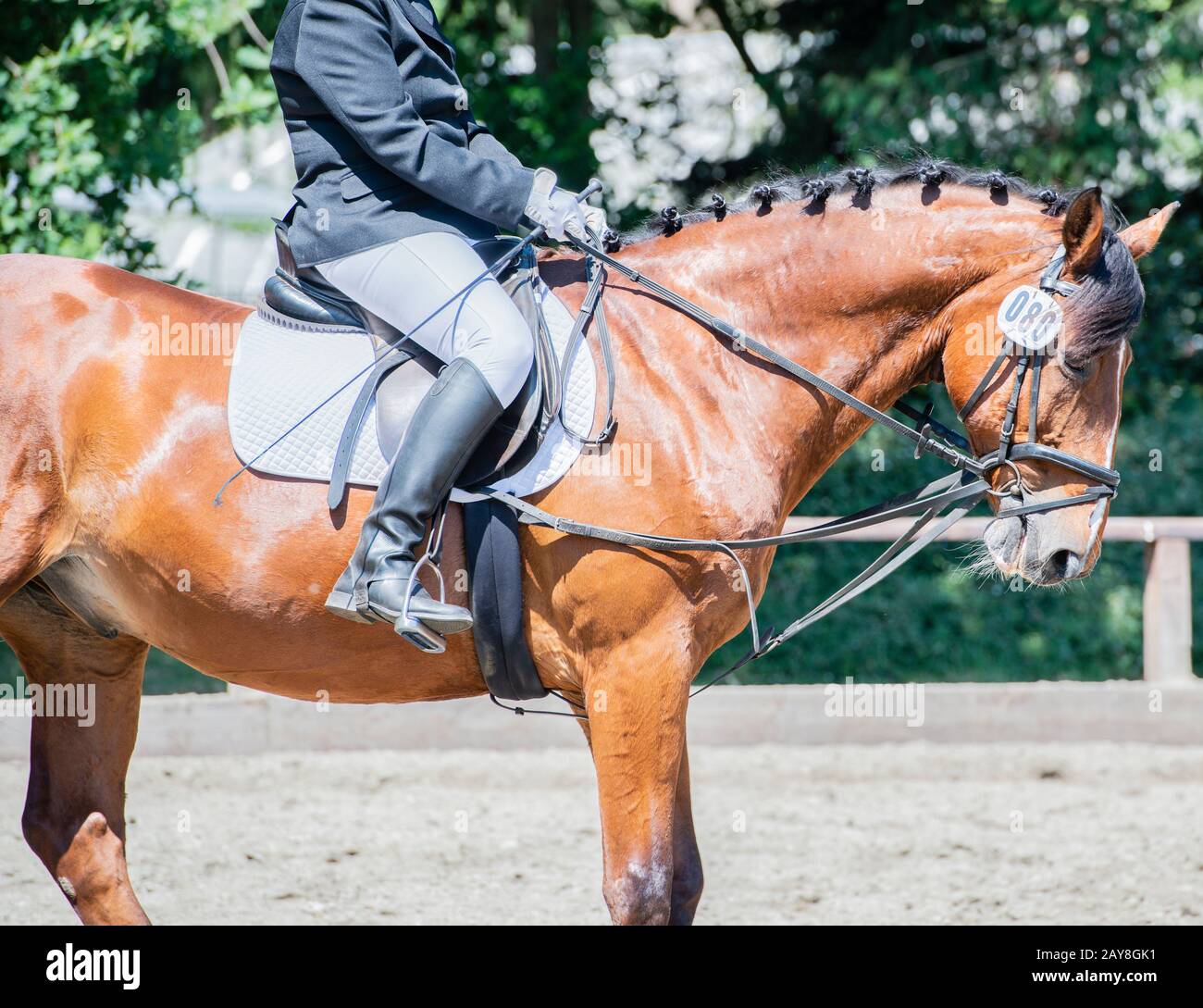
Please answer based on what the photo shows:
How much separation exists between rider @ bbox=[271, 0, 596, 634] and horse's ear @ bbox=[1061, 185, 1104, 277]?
4.00ft

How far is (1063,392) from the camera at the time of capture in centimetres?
313

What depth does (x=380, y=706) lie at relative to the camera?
6906mm

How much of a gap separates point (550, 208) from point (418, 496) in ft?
2.73

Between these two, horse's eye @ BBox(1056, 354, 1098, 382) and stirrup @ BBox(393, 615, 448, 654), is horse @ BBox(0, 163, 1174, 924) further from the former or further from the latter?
stirrup @ BBox(393, 615, 448, 654)

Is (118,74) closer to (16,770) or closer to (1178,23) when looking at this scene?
(16,770)

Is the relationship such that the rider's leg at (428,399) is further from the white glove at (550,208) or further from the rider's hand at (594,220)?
the rider's hand at (594,220)

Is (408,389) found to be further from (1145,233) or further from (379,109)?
(1145,233)

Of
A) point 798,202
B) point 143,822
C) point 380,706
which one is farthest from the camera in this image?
point 380,706

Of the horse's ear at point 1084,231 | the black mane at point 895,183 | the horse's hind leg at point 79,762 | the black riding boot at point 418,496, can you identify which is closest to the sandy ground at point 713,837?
the horse's hind leg at point 79,762

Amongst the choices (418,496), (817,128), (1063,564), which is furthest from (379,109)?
(817,128)

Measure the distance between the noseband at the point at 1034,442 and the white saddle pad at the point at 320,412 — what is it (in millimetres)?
1055

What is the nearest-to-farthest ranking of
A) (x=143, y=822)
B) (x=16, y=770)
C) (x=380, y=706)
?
1. (x=143, y=822)
2. (x=16, y=770)
3. (x=380, y=706)
